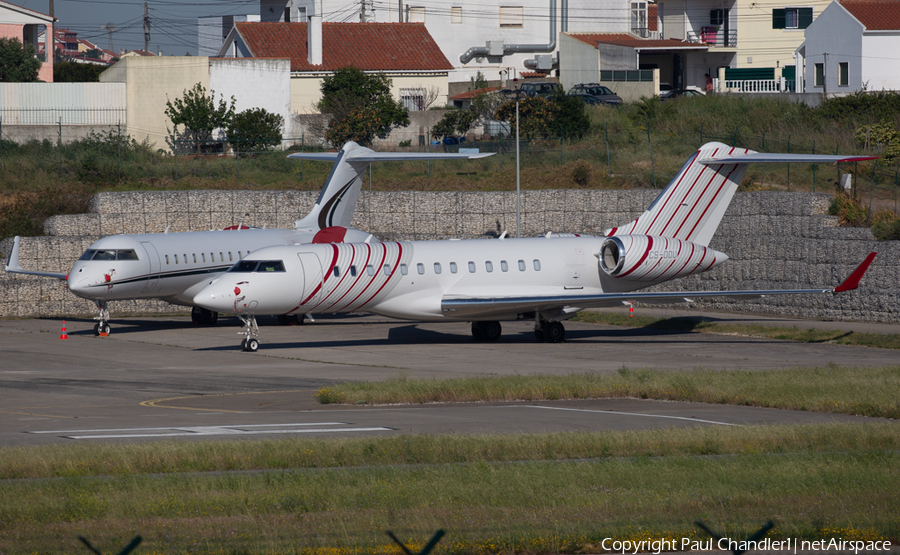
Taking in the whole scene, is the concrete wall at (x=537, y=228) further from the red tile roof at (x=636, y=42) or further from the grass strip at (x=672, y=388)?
the red tile roof at (x=636, y=42)

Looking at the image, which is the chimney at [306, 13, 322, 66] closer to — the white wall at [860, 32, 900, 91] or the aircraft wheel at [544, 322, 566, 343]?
the white wall at [860, 32, 900, 91]

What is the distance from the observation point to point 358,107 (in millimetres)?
66062

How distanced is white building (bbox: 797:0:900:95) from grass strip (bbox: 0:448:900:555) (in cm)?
5666

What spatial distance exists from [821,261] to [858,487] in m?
25.6

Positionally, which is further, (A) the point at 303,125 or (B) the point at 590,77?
(B) the point at 590,77

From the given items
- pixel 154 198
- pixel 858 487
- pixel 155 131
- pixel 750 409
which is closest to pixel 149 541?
pixel 858 487

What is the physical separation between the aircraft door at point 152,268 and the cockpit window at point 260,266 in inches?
255

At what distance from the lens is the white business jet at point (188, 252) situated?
32750mm

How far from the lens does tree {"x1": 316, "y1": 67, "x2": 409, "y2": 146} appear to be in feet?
201

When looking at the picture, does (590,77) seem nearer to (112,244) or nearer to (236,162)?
(236,162)

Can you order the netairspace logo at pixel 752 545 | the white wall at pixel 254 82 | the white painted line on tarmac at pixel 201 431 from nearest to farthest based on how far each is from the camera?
the netairspace logo at pixel 752 545 < the white painted line on tarmac at pixel 201 431 < the white wall at pixel 254 82

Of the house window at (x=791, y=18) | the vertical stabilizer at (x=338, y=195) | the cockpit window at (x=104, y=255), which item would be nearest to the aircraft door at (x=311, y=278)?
the cockpit window at (x=104, y=255)

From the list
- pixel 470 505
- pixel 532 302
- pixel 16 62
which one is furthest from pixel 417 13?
pixel 470 505

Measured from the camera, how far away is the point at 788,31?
8462 cm
